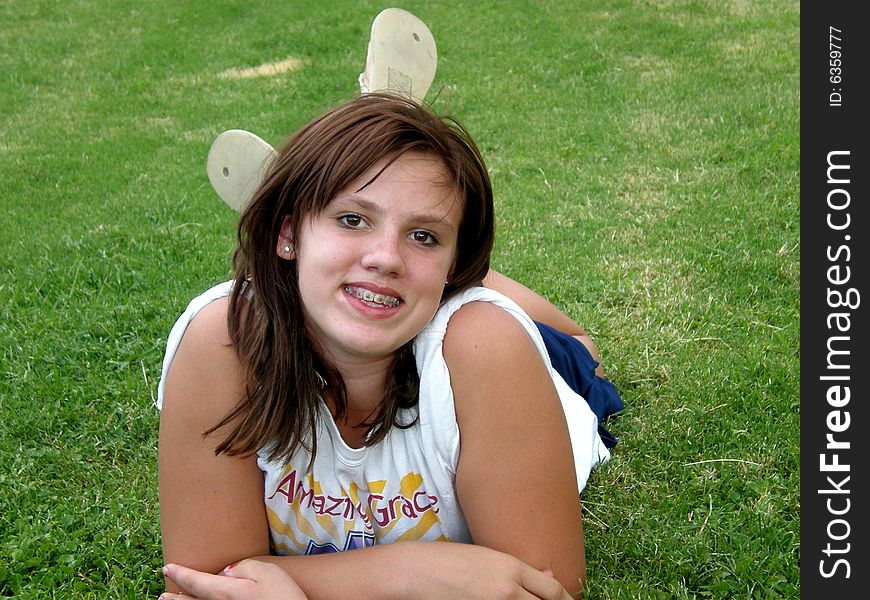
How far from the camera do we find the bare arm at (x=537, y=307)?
314 cm

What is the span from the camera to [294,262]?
215cm

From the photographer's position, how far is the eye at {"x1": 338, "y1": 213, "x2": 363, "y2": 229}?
1.99 meters

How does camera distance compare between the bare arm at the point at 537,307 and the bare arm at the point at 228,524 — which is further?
the bare arm at the point at 537,307

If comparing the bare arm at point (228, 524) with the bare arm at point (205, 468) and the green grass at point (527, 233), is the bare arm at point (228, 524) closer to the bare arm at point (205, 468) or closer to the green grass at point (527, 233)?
the bare arm at point (205, 468)

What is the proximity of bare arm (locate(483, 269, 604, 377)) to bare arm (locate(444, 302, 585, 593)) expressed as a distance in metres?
0.96

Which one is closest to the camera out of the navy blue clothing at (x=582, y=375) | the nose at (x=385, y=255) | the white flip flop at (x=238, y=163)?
the nose at (x=385, y=255)

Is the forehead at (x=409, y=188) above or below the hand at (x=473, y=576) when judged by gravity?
above

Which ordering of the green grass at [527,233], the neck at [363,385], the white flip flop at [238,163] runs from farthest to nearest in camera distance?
the green grass at [527,233]
the white flip flop at [238,163]
the neck at [363,385]

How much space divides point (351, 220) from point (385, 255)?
0.38ft

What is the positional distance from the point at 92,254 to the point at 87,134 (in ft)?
7.33

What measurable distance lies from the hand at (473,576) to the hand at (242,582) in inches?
10.2

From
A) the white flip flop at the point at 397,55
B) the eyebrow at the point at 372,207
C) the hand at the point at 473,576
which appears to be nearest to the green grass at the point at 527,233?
the hand at the point at 473,576

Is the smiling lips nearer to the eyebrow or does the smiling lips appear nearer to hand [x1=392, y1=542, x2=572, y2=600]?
the eyebrow

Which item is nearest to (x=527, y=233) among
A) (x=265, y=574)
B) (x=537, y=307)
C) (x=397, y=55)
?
(x=537, y=307)
